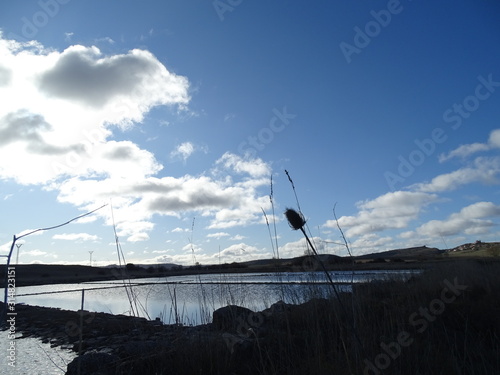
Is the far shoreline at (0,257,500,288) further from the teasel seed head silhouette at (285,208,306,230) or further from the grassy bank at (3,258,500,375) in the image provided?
the teasel seed head silhouette at (285,208,306,230)

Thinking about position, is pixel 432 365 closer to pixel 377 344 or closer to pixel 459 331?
pixel 377 344

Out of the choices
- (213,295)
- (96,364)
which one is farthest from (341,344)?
(213,295)

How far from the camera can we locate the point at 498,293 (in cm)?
741

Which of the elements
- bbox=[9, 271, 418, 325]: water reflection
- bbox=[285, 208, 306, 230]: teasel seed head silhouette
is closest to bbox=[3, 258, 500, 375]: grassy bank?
bbox=[9, 271, 418, 325]: water reflection

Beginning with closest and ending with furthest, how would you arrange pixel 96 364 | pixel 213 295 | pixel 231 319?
pixel 96 364, pixel 231 319, pixel 213 295

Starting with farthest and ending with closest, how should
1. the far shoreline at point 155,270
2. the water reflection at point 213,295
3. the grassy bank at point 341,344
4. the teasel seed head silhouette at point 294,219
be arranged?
the far shoreline at point 155,270, the water reflection at point 213,295, the grassy bank at point 341,344, the teasel seed head silhouette at point 294,219

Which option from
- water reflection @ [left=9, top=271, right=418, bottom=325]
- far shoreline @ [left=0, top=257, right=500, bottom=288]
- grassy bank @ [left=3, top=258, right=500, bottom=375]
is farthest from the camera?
far shoreline @ [left=0, top=257, right=500, bottom=288]

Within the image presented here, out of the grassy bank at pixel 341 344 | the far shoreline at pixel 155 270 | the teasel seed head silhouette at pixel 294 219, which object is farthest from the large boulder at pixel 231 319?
the teasel seed head silhouette at pixel 294 219

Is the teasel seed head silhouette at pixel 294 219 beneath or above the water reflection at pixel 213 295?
above

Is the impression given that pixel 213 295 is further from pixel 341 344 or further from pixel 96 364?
pixel 341 344

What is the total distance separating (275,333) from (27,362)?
5341mm

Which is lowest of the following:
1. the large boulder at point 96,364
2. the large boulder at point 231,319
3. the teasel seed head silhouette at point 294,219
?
the large boulder at point 96,364

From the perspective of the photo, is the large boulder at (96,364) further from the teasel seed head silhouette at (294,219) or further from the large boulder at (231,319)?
the teasel seed head silhouette at (294,219)

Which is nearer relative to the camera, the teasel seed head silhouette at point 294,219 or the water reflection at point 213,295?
the teasel seed head silhouette at point 294,219
